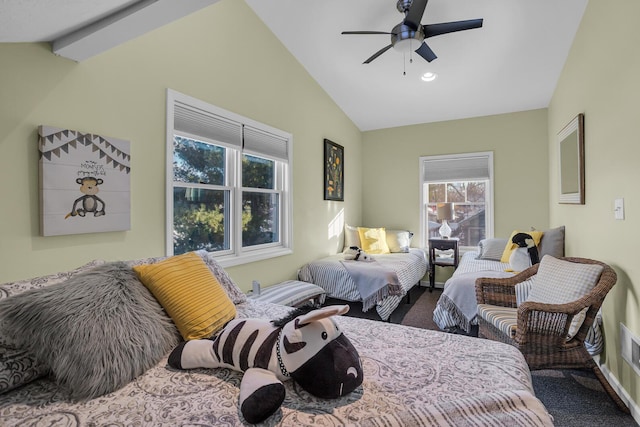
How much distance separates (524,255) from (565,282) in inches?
46.4

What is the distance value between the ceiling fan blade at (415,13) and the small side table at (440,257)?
3.06 meters

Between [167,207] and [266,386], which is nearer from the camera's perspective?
[266,386]

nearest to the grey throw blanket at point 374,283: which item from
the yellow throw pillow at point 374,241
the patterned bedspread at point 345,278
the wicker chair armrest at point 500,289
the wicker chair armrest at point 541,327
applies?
the patterned bedspread at point 345,278

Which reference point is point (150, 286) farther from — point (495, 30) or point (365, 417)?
point (495, 30)

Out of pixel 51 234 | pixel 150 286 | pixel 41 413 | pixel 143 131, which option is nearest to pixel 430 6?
pixel 143 131

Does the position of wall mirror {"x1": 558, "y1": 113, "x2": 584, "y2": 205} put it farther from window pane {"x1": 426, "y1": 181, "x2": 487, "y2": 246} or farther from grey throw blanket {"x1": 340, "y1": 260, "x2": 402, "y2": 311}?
grey throw blanket {"x1": 340, "y1": 260, "x2": 402, "y2": 311}

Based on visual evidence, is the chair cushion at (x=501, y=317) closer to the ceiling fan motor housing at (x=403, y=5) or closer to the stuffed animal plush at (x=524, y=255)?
the stuffed animal plush at (x=524, y=255)

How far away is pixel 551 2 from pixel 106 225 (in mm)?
3840

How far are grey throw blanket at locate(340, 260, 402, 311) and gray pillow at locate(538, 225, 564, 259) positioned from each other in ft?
5.21

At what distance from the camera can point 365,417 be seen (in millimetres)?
934

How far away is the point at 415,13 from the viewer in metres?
2.25

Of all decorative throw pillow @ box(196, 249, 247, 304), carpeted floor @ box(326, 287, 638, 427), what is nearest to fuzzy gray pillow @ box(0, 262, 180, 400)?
decorative throw pillow @ box(196, 249, 247, 304)

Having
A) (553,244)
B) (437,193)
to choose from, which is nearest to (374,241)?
(437,193)

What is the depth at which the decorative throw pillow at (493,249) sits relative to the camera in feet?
13.0
